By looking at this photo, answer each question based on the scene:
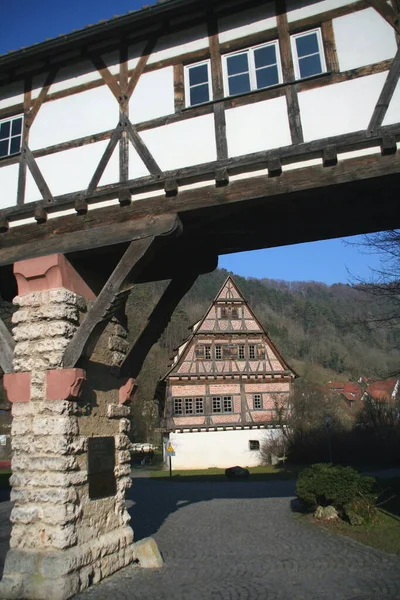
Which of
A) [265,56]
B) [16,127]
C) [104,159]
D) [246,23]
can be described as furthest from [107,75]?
[265,56]

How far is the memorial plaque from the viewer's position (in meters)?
6.38

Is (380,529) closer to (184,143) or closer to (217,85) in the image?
(184,143)

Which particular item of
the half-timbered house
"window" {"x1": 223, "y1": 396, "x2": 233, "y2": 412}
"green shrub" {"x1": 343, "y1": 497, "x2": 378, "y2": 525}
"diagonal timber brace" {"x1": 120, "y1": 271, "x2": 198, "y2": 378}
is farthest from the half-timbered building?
"window" {"x1": 223, "y1": 396, "x2": 233, "y2": 412}

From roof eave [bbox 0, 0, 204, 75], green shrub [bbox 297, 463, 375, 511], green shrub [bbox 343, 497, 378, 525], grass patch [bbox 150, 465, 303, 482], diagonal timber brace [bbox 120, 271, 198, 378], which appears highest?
roof eave [bbox 0, 0, 204, 75]

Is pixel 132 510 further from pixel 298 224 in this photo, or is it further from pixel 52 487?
pixel 298 224

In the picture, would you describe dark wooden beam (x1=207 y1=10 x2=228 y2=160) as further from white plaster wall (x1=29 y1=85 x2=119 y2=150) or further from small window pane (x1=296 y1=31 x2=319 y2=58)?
white plaster wall (x1=29 y1=85 x2=119 y2=150)

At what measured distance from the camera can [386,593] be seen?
5539 mm

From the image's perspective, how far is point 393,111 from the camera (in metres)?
5.87

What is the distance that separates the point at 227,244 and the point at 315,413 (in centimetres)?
2255

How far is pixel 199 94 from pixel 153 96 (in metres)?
0.68

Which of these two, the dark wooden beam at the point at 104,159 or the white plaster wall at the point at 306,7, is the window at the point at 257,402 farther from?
the white plaster wall at the point at 306,7

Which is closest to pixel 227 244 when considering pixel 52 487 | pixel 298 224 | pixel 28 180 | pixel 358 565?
pixel 298 224

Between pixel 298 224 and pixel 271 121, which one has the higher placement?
pixel 271 121

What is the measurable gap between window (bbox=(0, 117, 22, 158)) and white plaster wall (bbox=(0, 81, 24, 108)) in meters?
0.30
